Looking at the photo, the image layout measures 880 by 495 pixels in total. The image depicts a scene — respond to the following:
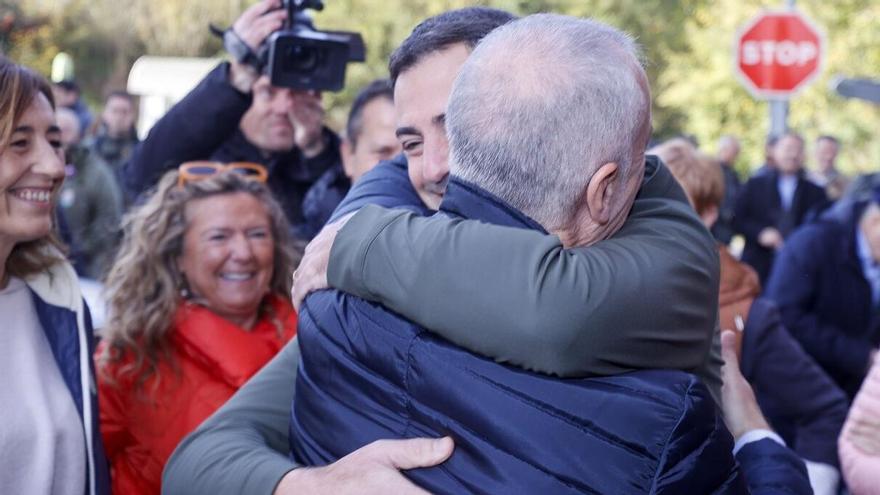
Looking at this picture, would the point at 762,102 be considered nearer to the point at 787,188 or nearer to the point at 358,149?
the point at 787,188

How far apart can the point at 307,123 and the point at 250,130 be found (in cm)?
24

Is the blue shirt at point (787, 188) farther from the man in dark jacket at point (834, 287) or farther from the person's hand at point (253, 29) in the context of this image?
the person's hand at point (253, 29)

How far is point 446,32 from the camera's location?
7.16ft

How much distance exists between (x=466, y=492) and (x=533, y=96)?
554 millimetres

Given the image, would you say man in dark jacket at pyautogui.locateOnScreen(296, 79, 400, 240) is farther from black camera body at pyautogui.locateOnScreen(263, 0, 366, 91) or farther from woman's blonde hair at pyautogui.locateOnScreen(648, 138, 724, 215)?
woman's blonde hair at pyautogui.locateOnScreen(648, 138, 724, 215)

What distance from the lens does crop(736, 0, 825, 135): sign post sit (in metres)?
12.2

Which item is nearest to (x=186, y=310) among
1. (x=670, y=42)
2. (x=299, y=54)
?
(x=299, y=54)

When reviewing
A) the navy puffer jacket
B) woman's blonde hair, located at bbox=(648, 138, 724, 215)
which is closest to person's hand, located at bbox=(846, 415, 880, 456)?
woman's blonde hair, located at bbox=(648, 138, 724, 215)

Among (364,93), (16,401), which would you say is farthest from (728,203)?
(16,401)

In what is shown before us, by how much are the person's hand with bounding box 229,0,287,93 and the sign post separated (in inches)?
349

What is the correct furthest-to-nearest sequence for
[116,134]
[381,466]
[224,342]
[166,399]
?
[116,134] → [224,342] → [166,399] → [381,466]

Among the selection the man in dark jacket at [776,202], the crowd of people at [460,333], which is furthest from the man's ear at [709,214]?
the man in dark jacket at [776,202]

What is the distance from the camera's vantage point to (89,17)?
1188 inches

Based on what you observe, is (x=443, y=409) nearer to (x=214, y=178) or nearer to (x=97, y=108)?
(x=214, y=178)
